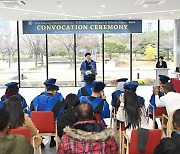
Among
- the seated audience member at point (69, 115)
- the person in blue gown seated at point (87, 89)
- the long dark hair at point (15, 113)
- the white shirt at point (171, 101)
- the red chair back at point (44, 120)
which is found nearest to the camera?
the long dark hair at point (15, 113)

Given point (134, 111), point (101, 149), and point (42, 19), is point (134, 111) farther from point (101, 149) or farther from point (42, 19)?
point (42, 19)

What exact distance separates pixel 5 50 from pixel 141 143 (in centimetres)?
1163

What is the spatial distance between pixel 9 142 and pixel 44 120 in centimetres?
238

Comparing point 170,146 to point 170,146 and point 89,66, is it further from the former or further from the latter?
point 89,66

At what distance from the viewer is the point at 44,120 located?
4.54 meters

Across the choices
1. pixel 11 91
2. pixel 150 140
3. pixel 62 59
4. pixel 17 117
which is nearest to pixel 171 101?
pixel 150 140

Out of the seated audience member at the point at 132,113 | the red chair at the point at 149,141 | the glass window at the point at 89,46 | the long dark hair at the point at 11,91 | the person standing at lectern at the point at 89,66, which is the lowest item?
the red chair at the point at 149,141

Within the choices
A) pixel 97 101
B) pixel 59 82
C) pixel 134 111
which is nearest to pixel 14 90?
pixel 97 101

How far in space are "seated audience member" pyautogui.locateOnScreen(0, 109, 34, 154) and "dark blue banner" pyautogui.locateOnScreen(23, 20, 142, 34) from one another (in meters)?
11.0

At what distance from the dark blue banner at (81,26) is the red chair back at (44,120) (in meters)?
8.75

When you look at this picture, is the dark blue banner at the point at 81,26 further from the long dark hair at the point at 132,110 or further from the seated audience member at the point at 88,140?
the seated audience member at the point at 88,140

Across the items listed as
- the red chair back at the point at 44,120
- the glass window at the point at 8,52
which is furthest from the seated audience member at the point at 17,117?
the glass window at the point at 8,52

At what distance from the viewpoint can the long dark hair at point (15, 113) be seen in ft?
11.7

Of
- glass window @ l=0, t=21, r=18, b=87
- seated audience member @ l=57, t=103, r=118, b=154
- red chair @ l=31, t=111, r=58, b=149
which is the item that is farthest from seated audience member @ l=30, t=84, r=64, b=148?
glass window @ l=0, t=21, r=18, b=87
